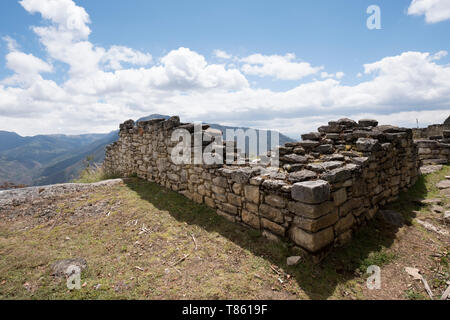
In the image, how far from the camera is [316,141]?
6.06m

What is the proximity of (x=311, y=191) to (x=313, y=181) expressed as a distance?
16.7 inches

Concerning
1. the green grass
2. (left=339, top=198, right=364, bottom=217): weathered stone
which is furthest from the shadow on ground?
the green grass

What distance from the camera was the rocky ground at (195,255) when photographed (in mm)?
3400

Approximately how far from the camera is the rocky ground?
3400 mm

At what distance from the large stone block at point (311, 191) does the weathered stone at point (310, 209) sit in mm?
79

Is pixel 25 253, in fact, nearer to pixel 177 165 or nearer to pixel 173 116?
pixel 177 165

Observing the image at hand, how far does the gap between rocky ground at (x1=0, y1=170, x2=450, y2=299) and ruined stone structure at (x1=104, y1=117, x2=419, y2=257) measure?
362 mm

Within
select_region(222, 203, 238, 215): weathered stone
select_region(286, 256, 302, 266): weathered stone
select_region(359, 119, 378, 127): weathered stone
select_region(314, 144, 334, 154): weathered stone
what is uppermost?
select_region(359, 119, 378, 127): weathered stone

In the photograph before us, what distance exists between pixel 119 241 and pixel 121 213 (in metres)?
1.45

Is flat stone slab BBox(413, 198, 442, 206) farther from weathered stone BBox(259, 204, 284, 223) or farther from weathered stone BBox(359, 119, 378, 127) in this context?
weathered stone BBox(259, 204, 284, 223)

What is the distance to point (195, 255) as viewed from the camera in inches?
170

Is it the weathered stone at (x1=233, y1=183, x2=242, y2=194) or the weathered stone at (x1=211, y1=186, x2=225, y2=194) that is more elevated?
the weathered stone at (x1=233, y1=183, x2=242, y2=194)

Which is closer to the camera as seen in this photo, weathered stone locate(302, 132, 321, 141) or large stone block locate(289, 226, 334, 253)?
large stone block locate(289, 226, 334, 253)

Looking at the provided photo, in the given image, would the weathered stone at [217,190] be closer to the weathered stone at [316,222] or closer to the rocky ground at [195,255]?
the rocky ground at [195,255]
